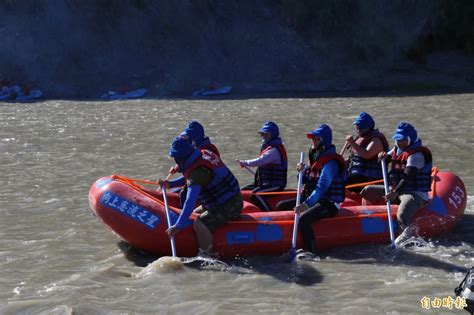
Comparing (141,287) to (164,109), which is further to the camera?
(164,109)

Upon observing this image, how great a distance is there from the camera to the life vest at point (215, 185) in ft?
21.2

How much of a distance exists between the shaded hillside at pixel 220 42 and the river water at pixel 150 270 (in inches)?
502

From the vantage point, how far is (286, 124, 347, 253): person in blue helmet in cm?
674

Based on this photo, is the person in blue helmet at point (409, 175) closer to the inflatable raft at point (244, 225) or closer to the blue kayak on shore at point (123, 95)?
the inflatable raft at point (244, 225)

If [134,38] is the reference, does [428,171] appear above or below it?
below

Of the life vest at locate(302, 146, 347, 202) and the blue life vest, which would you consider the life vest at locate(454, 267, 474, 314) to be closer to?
the life vest at locate(302, 146, 347, 202)

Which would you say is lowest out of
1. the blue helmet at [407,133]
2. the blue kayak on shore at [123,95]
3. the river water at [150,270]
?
the river water at [150,270]

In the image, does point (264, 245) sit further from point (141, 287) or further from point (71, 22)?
point (71, 22)

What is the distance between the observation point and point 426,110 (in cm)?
1878

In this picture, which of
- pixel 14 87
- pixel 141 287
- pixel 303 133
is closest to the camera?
pixel 141 287

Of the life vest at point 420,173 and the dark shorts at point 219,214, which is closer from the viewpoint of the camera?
the dark shorts at point 219,214

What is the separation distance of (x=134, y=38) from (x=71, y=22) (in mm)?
2854

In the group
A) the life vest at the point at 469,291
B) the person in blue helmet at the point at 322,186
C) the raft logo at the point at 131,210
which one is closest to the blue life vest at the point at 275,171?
the person in blue helmet at the point at 322,186

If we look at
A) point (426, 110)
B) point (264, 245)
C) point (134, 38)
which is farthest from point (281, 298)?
point (134, 38)
